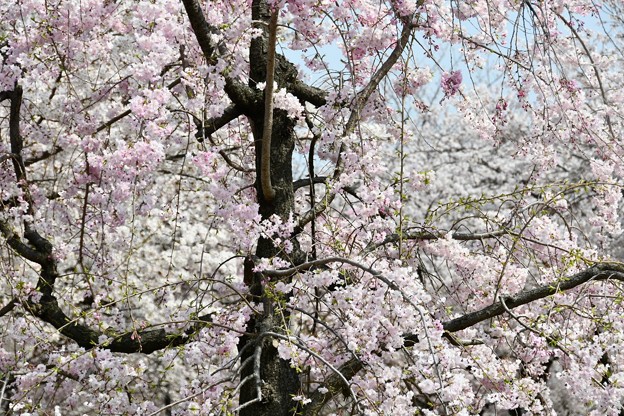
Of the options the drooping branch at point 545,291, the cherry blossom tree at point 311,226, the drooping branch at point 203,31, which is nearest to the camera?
the cherry blossom tree at point 311,226

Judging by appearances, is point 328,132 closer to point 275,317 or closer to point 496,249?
point 275,317

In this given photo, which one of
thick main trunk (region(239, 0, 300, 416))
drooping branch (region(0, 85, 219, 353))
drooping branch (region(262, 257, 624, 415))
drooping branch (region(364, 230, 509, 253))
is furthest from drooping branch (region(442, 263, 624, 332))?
drooping branch (region(0, 85, 219, 353))

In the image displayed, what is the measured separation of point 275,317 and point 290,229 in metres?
0.50

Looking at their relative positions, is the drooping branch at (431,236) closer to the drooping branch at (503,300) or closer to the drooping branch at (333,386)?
the drooping branch at (503,300)

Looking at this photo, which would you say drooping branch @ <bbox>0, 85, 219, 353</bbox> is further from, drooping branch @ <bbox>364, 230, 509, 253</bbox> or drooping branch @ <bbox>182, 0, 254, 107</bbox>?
drooping branch @ <bbox>182, 0, 254, 107</bbox>

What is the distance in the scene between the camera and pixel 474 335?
485 cm

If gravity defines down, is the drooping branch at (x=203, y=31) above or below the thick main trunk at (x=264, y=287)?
above

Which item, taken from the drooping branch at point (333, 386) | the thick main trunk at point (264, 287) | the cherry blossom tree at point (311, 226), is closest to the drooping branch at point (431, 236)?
the cherry blossom tree at point (311, 226)

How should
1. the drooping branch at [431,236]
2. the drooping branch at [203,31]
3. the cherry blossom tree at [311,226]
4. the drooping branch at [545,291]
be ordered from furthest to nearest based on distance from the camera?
the drooping branch at [431,236]
the drooping branch at [203,31]
the drooping branch at [545,291]
the cherry blossom tree at [311,226]

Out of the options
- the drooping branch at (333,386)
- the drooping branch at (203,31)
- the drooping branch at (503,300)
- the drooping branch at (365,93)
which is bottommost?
the drooping branch at (333,386)

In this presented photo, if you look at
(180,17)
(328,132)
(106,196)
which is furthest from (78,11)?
(328,132)

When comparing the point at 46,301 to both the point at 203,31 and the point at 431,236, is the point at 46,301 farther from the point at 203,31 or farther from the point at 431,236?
the point at 431,236

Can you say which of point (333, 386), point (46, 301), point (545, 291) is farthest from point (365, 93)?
point (46, 301)

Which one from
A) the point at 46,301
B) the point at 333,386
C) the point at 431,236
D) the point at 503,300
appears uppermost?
the point at 46,301
